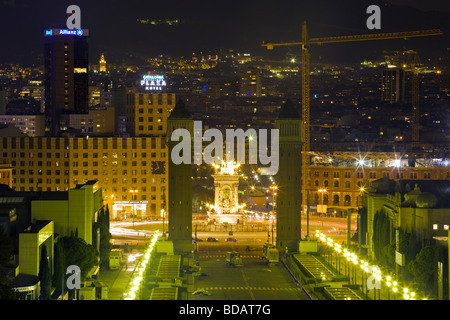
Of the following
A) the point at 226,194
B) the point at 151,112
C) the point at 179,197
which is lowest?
the point at 226,194

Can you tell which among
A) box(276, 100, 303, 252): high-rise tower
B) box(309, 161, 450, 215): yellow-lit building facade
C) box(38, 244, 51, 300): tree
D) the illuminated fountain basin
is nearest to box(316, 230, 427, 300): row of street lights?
box(276, 100, 303, 252): high-rise tower

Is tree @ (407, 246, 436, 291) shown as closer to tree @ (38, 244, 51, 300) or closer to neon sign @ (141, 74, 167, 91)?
tree @ (38, 244, 51, 300)

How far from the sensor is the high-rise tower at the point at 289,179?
100438 mm

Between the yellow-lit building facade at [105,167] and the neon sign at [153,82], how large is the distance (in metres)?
8.93

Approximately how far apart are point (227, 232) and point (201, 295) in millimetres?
39889

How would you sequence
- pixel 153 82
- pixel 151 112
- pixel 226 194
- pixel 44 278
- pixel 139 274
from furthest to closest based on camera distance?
pixel 153 82 → pixel 151 112 → pixel 226 194 → pixel 139 274 → pixel 44 278

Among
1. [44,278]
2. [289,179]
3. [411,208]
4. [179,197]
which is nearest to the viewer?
[44,278]

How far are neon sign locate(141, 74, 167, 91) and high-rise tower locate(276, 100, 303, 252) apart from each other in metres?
38.4

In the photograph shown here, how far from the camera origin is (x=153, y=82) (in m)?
137

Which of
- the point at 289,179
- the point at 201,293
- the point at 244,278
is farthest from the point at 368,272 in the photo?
the point at 289,179

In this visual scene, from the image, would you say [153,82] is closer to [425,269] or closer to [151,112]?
[151,112]

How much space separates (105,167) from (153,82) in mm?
13114

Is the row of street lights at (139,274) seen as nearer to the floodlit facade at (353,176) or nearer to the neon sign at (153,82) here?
the neon sign at (153,82)

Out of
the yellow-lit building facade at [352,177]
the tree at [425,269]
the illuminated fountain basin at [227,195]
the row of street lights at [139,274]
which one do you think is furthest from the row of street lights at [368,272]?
the yellow-lit building facade at [352,177]
